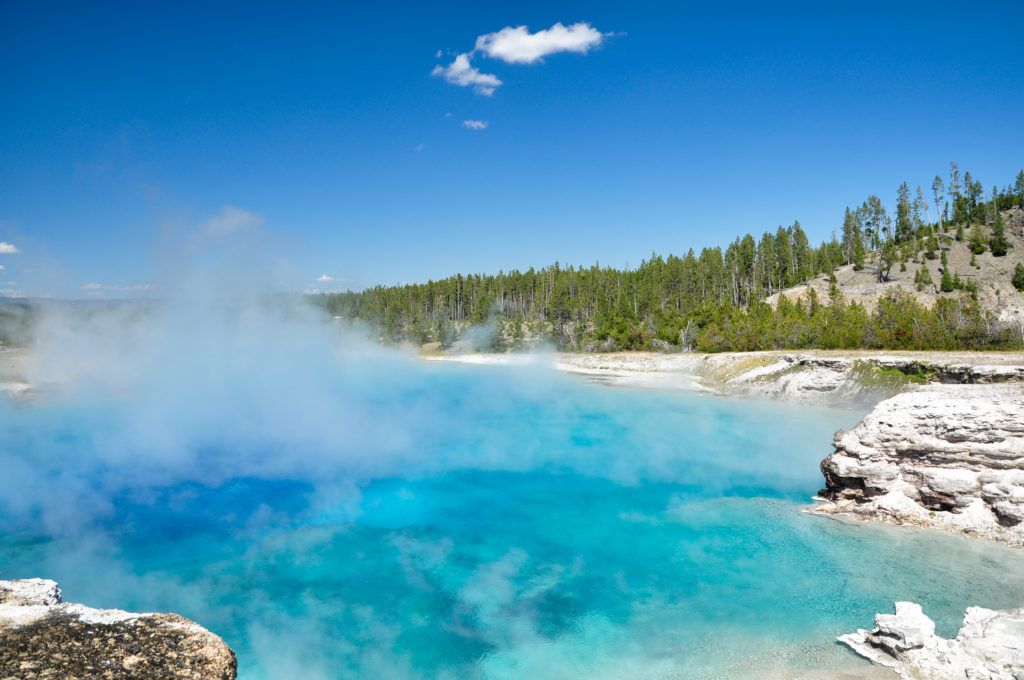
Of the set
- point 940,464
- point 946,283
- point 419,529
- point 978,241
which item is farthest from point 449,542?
point 978,241

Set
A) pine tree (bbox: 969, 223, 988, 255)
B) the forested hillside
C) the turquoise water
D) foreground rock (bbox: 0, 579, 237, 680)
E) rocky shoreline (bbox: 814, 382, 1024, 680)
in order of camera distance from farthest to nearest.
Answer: pine tree (bbox: 969, 223, 988, 255) < the forested hillside < rocky shoreline (bbox: 814, 382, 1024, 680) < the turquoise water < foreground rock (bbox: 0, 579, 237, 680)

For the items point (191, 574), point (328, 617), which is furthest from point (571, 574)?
point (191, 574)

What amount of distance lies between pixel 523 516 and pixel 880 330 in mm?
39684

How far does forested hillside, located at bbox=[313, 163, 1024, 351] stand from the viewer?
49.6 metres

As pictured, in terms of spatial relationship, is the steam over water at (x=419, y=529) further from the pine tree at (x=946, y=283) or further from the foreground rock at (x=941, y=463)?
the pine tree at (x=946, y=283)

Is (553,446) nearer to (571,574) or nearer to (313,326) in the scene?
(571,574)

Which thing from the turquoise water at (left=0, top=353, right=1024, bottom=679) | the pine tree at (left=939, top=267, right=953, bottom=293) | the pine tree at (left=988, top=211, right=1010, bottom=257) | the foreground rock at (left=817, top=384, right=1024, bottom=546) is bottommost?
the turquoise water at (left=0, top=353, right=1024, bottom=679)

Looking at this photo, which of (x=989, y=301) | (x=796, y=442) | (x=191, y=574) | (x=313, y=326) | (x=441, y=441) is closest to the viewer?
(x=191, y=574)

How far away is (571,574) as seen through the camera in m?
13.3

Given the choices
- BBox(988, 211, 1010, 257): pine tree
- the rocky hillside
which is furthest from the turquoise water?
BBox(988, 211, 1010, 257): pine tree

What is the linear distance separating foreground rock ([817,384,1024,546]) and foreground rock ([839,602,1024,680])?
5.79 metres

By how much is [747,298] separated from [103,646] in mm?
89425

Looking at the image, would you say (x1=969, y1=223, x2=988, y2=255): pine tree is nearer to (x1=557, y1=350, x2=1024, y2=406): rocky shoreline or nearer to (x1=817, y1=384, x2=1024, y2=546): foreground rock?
(x1=557, y1=350, x2=1024, y2=406): rocky shoreline

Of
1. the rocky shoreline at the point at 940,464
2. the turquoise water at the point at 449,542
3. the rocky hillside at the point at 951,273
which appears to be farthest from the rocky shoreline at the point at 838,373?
the rocky hillside at the point at 951,273
